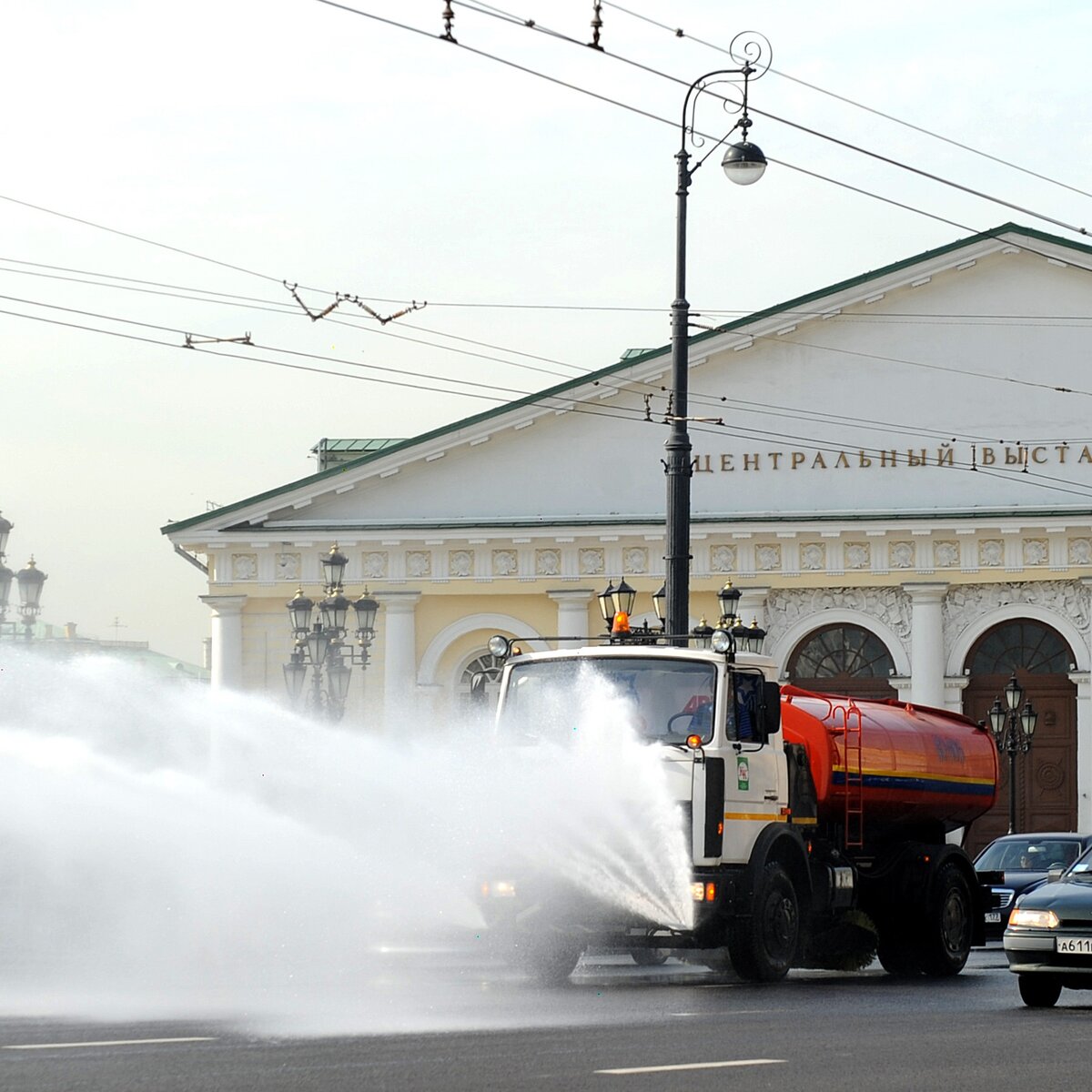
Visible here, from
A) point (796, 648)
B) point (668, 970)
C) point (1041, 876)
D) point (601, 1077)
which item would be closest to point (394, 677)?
point (796, 648)

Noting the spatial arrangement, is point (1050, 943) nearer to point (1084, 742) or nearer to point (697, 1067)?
point (697, 1067)

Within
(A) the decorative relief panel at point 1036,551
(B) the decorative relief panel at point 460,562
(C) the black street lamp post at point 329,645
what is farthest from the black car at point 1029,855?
(B) the decorative relief panel at point 460,562

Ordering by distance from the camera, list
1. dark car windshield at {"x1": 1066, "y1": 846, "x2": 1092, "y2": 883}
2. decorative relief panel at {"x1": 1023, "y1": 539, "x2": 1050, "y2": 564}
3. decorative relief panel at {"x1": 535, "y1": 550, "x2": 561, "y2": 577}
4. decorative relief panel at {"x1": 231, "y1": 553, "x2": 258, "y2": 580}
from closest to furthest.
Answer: dark car windshield at {"x1": 1066, "y1": 846, "x2": 1092, "y2": 883} → decorative relief panel at {"x1": 1023, "y1": 539, "x2": 1050, "y2": 564} → decorative relief panel at {"x1": 535, "y1": 550, "x2": 561, "y2": 577} → decorative relief panel at {"x1": 231, "y1": 553, "x2": 258, "y2": 580}

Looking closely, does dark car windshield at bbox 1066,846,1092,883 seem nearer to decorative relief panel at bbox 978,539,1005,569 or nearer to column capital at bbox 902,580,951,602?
column capital at bbox 902,580,951,602

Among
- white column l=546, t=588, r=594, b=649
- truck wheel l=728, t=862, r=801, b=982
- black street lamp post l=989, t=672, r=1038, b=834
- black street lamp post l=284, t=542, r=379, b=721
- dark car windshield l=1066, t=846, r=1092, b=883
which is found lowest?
truck wheel l=728, t=862, r=801, b=982

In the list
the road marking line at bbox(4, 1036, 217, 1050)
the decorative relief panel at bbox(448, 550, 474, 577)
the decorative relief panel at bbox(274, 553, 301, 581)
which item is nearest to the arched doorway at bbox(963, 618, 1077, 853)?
the decorative relief panel at bbox(448, 550, 474, 577)

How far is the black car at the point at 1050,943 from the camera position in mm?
15250

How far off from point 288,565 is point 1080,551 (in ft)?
50.4

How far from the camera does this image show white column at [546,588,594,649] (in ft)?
139

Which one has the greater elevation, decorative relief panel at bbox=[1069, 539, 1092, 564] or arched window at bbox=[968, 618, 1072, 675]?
decorative relief panel at bbox=[1069, 539, 1092, 564]

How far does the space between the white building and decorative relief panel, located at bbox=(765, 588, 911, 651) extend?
1.5 inches

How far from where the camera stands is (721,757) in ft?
54.5

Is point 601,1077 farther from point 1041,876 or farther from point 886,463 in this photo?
point 886,463

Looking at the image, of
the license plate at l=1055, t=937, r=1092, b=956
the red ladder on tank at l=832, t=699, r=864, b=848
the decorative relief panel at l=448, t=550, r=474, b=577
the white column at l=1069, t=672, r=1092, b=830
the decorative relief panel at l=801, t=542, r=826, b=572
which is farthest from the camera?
the decorative relief panel at l=448, t=550, r=474, b=577
